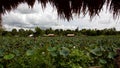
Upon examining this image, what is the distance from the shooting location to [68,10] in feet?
16.8

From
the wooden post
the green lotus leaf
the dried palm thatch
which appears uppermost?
the dried palm thatch

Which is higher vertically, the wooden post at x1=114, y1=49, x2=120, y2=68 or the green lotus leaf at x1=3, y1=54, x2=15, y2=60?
the green lotus leaf at x1=3, y1=54, x2=15, y2=60

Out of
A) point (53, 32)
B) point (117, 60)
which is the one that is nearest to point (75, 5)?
point (53, 32)


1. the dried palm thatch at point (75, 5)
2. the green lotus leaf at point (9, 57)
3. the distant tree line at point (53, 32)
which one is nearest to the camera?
the green lotus leaf at point (9, 57)

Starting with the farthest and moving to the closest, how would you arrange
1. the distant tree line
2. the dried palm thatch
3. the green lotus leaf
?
the distant tree line
the dried palm thatch
the green lotus leaf

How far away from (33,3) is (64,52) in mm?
2318

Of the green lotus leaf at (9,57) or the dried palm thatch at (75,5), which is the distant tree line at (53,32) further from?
the green lotus leaf at (9,57)

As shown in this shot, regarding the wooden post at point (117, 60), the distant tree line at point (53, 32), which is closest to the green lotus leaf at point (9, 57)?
the wooden post at point (117, 60)

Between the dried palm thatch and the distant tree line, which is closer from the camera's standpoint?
the dried palm thatch

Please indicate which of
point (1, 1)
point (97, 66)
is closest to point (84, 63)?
point (97, 66)

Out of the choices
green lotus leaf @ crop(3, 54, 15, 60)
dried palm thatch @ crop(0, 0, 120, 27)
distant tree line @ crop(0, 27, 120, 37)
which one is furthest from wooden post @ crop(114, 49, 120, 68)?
distant tree line @ crop(0, 27, 120, 37)

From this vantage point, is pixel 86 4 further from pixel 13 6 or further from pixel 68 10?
pixel 13 6

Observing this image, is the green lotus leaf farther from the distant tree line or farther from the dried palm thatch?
the distant tree line

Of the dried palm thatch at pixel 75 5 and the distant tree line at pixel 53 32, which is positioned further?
the distant tree line at pixel 53 32
